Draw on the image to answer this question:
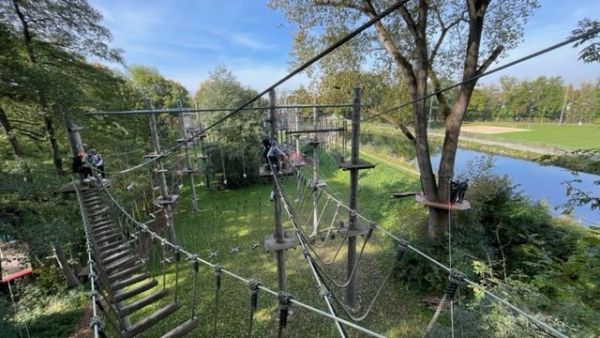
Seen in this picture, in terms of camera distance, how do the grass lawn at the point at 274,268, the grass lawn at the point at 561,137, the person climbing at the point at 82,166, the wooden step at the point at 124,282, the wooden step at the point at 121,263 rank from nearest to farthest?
the wooden step at the point at 124,282 < the wooden step at the point at 121,263 < the person climbing at the point at 82,166 < the grass lawn at the point at 274,268 < the grass lawn at the point at 561,137

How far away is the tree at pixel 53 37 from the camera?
4986 mm

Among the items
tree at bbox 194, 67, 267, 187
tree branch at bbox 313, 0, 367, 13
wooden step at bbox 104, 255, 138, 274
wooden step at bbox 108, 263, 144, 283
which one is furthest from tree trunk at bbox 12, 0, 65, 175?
tree at bbox 194, 67, 267, 187

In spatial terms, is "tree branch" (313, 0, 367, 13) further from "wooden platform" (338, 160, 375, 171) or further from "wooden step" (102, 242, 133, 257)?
"wooden step" (102, 242, 133, 257)

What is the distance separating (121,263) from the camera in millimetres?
3311

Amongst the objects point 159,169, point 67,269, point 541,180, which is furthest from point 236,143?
point 541,180

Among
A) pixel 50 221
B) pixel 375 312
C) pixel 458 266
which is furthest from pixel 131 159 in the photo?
pixel 458 266

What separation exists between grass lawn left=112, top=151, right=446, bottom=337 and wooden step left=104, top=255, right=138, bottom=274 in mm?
2160

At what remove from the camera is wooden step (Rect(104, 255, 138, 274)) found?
3.27 metres

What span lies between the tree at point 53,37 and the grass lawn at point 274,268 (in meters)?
3.96

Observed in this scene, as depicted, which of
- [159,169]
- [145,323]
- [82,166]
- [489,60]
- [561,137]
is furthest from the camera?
[561,137]

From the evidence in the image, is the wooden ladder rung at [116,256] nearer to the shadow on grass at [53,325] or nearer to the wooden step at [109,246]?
the wooden step at [109,246]

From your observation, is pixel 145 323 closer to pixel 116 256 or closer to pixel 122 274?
pixel 122 274

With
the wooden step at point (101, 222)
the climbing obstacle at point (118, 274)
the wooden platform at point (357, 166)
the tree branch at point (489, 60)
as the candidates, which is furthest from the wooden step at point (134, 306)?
the tree branch at point (489, 60)

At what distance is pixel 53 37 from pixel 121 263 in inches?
212
